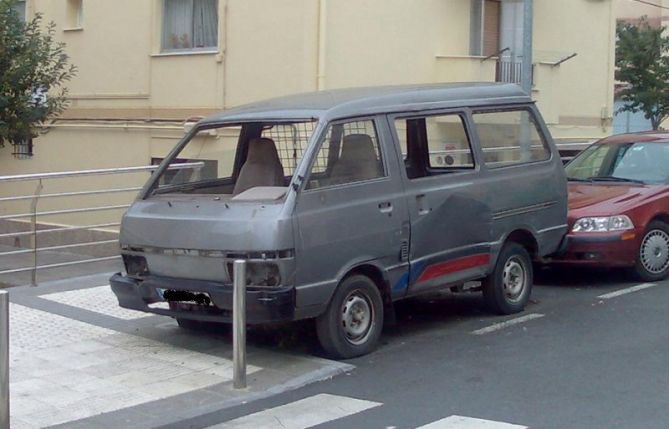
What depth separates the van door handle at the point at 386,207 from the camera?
858 centimetres

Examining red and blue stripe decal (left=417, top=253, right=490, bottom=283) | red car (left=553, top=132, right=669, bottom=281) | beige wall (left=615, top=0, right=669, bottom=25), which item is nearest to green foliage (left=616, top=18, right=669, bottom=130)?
beige wall (left=615, top=0, right=669, bottom=25)

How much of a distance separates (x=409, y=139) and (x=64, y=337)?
3446 mm

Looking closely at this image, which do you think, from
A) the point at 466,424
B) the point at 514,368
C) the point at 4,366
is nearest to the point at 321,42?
the point at 514,368

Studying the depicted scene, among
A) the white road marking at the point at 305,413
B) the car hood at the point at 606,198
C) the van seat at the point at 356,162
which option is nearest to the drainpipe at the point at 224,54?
the car hood at the point at 606,198

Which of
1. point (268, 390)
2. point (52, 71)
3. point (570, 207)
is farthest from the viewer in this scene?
point (52, 71)

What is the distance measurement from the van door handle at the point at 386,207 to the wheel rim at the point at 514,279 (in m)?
1.70

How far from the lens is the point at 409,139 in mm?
9305

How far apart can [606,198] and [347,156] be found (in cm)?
404

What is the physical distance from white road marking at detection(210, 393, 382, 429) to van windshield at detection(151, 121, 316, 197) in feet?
6.16

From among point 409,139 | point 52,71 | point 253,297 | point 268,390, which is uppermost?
point 52,71

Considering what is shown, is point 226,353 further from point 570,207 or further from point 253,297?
point 570,207

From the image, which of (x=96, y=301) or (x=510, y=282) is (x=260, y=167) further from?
(x=510, y=282)

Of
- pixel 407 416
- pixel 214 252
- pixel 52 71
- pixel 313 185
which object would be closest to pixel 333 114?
pixel 313 185

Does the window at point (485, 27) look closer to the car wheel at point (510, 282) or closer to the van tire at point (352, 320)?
the car wheel at point (510, 282)
